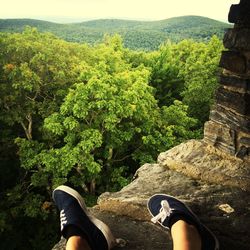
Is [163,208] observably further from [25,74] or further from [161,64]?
[161,64]

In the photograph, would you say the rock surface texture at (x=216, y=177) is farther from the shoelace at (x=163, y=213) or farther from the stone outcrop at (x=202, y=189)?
the shoelace at (x=163, y=213)

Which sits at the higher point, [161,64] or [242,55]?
[242,55]

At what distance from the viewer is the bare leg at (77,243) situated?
2507mm

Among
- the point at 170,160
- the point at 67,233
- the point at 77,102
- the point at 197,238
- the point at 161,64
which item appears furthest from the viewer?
the point at 161,64

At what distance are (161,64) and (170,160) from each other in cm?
2019

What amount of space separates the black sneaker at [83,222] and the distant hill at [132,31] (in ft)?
66.5

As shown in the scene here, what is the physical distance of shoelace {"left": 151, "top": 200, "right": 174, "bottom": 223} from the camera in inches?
114

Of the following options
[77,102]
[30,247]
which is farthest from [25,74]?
[30,247]

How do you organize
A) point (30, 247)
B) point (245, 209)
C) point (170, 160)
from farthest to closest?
point (30, 247) < point (170, 160) < point (245, 209)

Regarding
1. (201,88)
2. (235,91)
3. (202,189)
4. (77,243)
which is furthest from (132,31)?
(77,243)

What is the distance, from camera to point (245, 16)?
3531mm

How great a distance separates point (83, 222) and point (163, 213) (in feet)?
2.21

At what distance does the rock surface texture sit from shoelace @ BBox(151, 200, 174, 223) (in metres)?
0.14

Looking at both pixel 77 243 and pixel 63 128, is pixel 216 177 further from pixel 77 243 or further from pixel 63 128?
pixel 63 128
